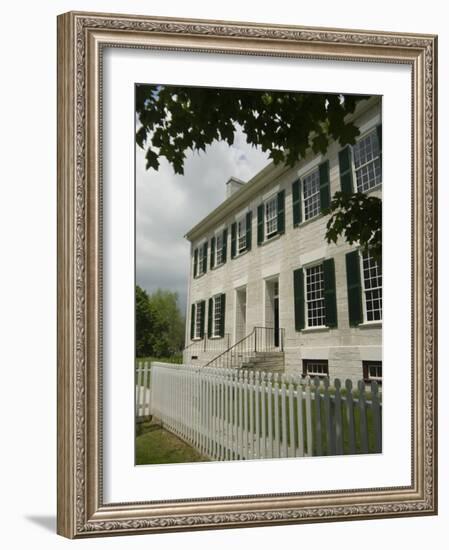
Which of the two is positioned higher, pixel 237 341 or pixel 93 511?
pixel 237 341

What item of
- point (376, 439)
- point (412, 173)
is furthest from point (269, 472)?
point (412, 173)

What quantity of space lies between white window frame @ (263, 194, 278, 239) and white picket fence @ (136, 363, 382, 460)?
3.51 feet

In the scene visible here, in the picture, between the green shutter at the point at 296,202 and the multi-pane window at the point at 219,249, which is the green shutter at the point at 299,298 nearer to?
the green shutter at the point at 296,202

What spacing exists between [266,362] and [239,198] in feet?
4.03

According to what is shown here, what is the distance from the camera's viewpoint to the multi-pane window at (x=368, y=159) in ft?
14.6

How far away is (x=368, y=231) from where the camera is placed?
456 cm

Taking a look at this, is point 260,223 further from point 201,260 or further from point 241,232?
point 201,260

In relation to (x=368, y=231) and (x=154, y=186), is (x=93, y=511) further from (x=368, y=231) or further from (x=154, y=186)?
(x=368, y=231)

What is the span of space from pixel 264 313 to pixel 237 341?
30 centimetres

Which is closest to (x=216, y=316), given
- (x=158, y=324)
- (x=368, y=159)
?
(x=158, y=324)

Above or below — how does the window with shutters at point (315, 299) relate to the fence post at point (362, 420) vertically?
above

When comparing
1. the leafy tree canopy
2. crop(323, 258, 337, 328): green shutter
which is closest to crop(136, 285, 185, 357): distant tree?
the leafy tree canopy

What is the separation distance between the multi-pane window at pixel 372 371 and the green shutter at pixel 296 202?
1.10m

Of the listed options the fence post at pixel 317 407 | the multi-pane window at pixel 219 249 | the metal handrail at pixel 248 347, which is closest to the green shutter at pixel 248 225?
the multi-pane window at pixel 219 249
